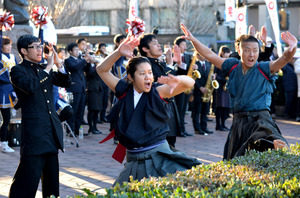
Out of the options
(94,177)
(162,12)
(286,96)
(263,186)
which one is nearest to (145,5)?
(162,12)

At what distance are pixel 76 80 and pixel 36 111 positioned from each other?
5768mm

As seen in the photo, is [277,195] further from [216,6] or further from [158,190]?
[216,6]

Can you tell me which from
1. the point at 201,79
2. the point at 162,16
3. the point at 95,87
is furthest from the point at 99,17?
the point at 95,87

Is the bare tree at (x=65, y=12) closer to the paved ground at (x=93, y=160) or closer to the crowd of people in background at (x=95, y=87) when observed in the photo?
the crowd of people in background at (x=95, y=87)

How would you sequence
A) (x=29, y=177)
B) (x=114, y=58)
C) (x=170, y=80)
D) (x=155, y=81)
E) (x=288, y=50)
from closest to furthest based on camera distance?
(x=170, y=80) < (x=114, y=58) < (x=29, y=177) < (x=288, y=50) < (x=155, y=81)

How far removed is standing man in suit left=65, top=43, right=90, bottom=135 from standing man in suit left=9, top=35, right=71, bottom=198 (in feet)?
17.7

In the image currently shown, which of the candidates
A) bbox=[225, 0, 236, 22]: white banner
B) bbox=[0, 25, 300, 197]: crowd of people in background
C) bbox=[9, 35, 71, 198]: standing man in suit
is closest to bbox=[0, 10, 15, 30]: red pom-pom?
bbox=[0, 25, 300, 197]: crowd of people in background

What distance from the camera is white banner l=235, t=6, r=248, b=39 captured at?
51.5ft

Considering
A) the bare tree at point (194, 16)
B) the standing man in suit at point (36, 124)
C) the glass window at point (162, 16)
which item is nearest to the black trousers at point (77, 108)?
the standing man in suit at point (36, 124)

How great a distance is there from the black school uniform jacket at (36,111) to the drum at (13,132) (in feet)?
14.4

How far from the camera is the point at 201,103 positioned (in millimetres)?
12438

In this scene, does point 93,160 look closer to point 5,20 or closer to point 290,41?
point 5,20

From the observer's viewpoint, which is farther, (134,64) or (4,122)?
(4,122)

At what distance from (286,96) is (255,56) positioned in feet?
33.1
